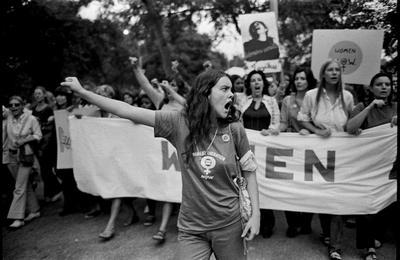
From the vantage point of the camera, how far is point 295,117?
451 cm

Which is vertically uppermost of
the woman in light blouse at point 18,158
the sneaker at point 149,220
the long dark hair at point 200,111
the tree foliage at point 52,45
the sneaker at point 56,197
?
the tree foliage at point 52,45

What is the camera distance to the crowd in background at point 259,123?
3752 millimetres

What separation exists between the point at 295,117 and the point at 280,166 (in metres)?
0.74

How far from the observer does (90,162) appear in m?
4.96

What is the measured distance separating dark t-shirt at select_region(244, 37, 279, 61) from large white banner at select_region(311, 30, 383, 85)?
88 cm

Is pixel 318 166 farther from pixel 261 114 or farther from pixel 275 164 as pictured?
pixel 261 114

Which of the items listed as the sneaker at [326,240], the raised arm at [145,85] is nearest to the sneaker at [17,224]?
the raised arm at [145,85]

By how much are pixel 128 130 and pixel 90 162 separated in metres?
0.77

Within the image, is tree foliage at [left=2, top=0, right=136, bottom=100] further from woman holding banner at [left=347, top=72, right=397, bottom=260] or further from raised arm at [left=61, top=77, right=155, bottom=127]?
woman holding banner at [left=347, top=72, right=397, bottom=260]

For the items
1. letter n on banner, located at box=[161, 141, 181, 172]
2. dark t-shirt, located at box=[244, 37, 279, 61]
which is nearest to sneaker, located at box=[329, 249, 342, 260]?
letter n on banner, located at box=[161, 141, 181, 172]

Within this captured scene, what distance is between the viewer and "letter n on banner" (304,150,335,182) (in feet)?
13.1

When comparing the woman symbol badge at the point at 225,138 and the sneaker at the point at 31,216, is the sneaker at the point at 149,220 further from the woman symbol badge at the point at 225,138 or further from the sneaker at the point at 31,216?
the woman symbol badge at the point at 225,138

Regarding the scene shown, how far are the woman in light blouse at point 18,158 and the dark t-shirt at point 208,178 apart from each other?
12.2ft

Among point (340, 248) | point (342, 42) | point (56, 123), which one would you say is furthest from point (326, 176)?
point (56, 123)
